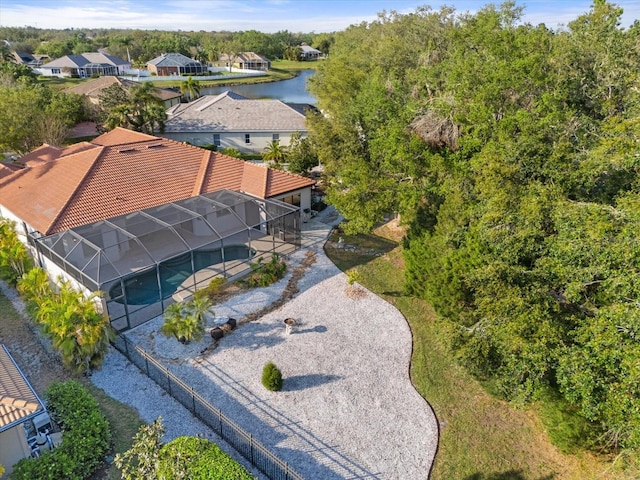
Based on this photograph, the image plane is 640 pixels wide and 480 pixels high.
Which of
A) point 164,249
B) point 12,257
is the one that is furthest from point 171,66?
point 12,257

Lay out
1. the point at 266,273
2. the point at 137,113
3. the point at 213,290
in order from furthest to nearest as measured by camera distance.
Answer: the point at 137,113 → the point at 266,273 → the point at 213,290

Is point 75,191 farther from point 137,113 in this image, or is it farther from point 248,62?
point 248,62

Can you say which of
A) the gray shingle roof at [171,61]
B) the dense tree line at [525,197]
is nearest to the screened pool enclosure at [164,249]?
the dense tree line at [525,197]

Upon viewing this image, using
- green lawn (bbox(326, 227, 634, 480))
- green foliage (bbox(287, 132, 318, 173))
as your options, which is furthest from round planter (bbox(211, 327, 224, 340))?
green foliage (bbox(287, 132, 318, 173))

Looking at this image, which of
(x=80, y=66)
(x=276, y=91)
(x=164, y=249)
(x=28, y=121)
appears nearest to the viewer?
(x=164, y=249)

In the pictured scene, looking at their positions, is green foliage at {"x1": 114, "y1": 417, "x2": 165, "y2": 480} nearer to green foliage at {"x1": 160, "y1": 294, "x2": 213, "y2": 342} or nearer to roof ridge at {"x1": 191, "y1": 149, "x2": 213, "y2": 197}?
green foliage at {"x1": 160, "y1": 294, "x2": 213, "y2": 342}

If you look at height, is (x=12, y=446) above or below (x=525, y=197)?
below

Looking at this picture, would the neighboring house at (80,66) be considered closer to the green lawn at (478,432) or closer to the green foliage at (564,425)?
the green lawn at (478,432)
